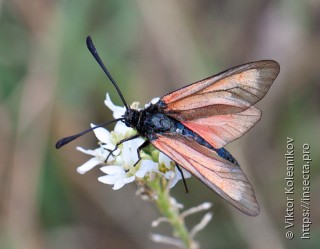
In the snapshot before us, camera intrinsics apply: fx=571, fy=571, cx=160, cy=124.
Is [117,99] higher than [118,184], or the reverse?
[117,99]

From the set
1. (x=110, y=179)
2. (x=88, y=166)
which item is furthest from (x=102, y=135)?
(x=110, y=179)

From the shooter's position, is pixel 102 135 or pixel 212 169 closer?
pixel 212 169

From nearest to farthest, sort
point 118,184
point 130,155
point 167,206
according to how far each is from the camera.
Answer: point 118,184
point 130,155
point 167,206

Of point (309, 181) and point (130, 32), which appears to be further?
point (130, 32)

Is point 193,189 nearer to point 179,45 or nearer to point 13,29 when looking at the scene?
point 179,45

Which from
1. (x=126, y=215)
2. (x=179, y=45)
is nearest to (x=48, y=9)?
(x=179, y=45)

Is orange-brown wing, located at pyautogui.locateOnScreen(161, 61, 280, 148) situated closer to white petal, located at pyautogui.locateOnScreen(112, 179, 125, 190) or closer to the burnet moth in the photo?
the burnet moth

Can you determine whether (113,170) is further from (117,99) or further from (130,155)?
(117,99)

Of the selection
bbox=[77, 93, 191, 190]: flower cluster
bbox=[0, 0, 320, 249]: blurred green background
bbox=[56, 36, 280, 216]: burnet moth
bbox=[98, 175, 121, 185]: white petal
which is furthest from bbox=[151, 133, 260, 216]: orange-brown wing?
bbox=[0, 0, 320, 249]: blurred green background
